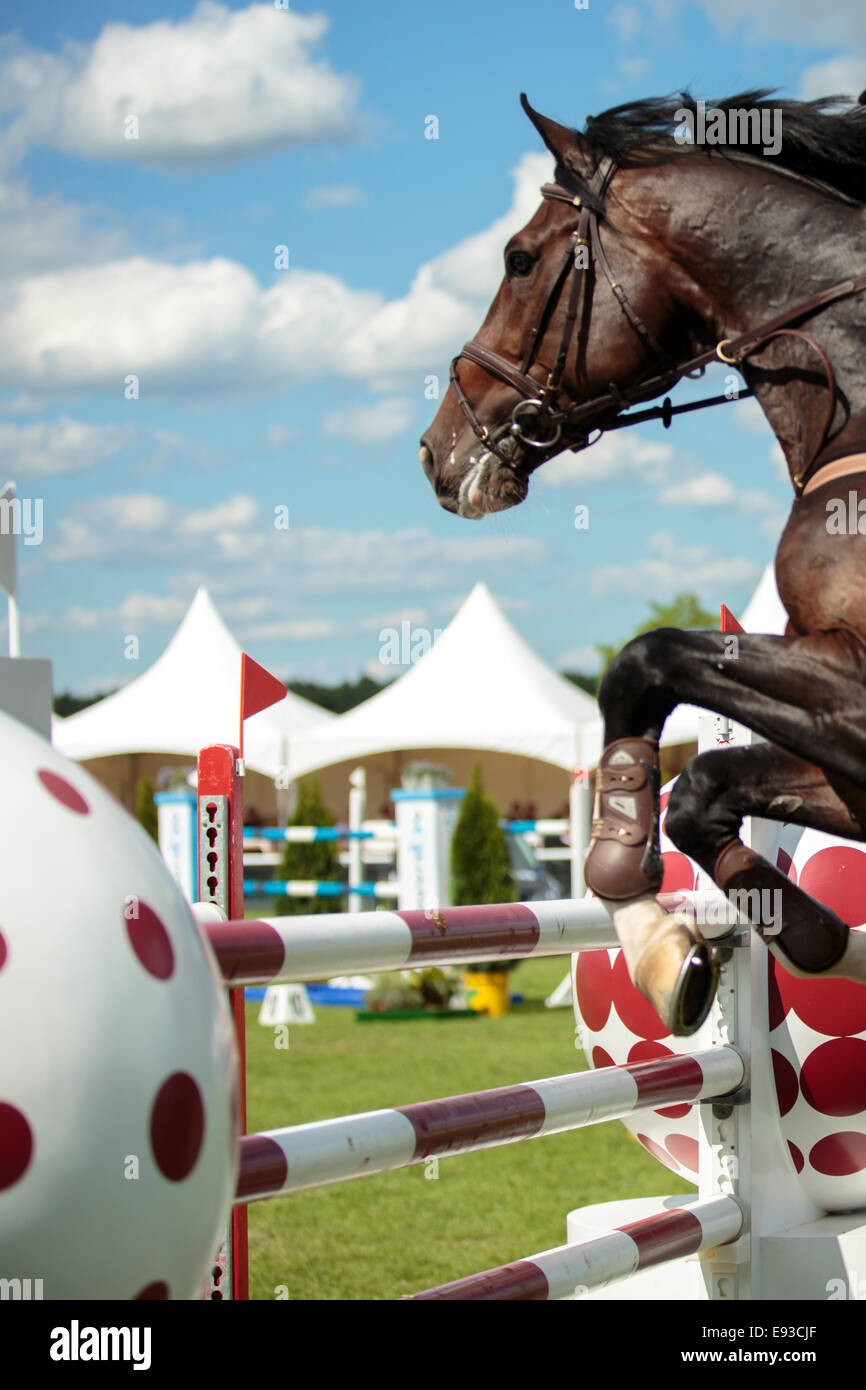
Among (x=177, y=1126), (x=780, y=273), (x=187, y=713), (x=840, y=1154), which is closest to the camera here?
(x=177, y=1126)

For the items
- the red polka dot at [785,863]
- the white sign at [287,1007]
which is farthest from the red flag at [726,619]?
Answer: the white sign at [287,1007]

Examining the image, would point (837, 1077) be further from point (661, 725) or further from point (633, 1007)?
point (661, 725)

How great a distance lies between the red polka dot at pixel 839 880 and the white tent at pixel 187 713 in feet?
45.6

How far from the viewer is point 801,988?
122 inches

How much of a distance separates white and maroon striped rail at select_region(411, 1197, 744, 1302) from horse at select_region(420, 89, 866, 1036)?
1.56 ft

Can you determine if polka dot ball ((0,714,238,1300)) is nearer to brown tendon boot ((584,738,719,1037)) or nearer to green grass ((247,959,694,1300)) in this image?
brown tendon boot ((584,738,719,1037))

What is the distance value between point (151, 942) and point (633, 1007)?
1.99 metres

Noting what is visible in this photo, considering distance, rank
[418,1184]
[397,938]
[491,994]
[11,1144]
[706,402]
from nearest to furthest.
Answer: [11,1144] < [397,938] < [706,402] < [418,1184] < [491,994]

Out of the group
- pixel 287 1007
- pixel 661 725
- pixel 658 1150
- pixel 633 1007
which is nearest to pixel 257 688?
pixel 661 725

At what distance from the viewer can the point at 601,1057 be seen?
11.2ft

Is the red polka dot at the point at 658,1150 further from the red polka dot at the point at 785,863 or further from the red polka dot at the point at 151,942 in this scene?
the red polka dot at the point at 151,942
